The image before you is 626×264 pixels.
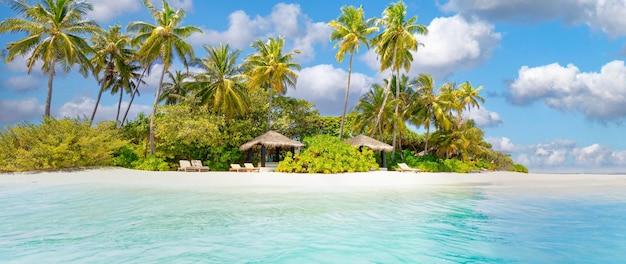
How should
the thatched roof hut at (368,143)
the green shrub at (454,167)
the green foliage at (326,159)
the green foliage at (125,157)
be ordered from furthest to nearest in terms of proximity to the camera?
the green shrub at (454,167) < the thatched roof hut at (368,143) < the green foliage at (125,157) < the green foliage at (326,159)

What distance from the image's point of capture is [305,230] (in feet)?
20.6

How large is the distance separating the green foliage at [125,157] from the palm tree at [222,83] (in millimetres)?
5322

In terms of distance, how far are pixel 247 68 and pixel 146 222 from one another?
2122cm

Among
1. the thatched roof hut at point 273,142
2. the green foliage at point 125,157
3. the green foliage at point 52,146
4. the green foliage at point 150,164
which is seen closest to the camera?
the green foliage at point 52,146

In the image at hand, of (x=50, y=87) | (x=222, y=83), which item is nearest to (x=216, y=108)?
(x=222, y=83)

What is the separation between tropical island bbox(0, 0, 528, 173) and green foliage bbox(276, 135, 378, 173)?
54 millimetres

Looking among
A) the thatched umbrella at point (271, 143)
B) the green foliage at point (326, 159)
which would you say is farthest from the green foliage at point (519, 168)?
the thatched umbrella at point (271, 143)

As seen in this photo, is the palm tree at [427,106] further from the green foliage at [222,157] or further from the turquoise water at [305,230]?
the turquoise water at [305,230]

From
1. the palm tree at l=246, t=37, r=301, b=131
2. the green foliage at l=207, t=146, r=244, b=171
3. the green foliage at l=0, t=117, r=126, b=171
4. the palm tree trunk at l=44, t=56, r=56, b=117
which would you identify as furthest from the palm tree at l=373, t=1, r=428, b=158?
the palm tree trunk at l=44, t=56, r=56, b=117

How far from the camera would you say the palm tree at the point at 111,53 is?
86.6 ft

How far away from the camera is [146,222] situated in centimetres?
681

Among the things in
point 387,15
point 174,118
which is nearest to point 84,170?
point 174,118

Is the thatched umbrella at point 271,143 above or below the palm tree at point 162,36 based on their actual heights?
below

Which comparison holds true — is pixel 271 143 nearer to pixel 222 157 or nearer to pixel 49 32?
pixel 222 157
